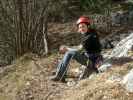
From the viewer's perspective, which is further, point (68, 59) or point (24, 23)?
point (24, 23)

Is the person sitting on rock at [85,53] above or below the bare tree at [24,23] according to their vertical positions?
above

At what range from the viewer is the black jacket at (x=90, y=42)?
323 inches

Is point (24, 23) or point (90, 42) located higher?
point (90, 42)

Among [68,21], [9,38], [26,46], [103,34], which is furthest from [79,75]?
[68,21]

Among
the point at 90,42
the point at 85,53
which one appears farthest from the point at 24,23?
the point at 90,42

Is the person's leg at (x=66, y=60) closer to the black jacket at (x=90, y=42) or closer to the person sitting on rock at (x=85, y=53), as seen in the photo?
the person sitting on rock at (x=85, y=53)

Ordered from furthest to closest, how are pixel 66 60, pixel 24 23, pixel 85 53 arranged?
pixel 24 23 → pixel 85 53 → pixel 66 60

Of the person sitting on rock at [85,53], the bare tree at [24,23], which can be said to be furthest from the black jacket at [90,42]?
the bare tree at [24,23]

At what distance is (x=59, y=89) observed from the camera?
798 cm

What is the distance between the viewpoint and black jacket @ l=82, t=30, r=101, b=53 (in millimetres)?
8211

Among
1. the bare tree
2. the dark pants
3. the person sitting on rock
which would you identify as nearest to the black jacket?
the person sitting on rock

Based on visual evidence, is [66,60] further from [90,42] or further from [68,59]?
[90,42]

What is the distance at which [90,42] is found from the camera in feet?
27.0

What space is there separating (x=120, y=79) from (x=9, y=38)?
22.3 feet
